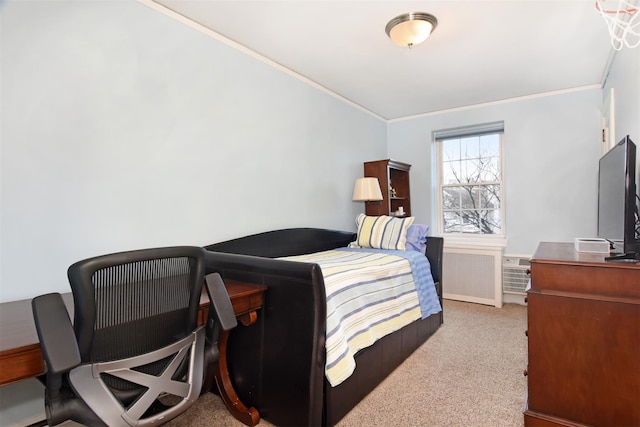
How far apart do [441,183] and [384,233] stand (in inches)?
70.1

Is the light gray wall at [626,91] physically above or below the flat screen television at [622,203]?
above

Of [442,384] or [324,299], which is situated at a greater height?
[324,299]

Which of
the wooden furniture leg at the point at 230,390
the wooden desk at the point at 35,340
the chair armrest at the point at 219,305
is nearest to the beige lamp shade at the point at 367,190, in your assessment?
the wooden desk at the point at 35,340

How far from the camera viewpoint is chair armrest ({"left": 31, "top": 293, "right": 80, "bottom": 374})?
87cm

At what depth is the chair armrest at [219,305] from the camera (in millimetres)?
1282

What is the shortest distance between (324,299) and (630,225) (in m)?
1.36

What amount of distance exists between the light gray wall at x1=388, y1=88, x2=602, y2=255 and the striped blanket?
6.14 feet

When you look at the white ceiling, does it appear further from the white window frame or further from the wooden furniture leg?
the wooden furniture leg

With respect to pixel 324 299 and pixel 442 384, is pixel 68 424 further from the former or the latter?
pixel 442 384

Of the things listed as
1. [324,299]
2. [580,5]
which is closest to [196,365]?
[324,299]

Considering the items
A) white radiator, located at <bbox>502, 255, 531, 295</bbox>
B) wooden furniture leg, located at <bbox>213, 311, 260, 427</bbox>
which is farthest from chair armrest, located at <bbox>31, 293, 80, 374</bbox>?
white radiator, located at <bbox>502, 255, 531, 295</bbox>

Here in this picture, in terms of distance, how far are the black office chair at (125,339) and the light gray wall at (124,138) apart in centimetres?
95

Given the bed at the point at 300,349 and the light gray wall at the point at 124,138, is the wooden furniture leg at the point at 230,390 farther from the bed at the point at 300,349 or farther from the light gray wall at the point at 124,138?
the light gray wall at the point at 124,138

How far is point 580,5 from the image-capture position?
213 centimetres
